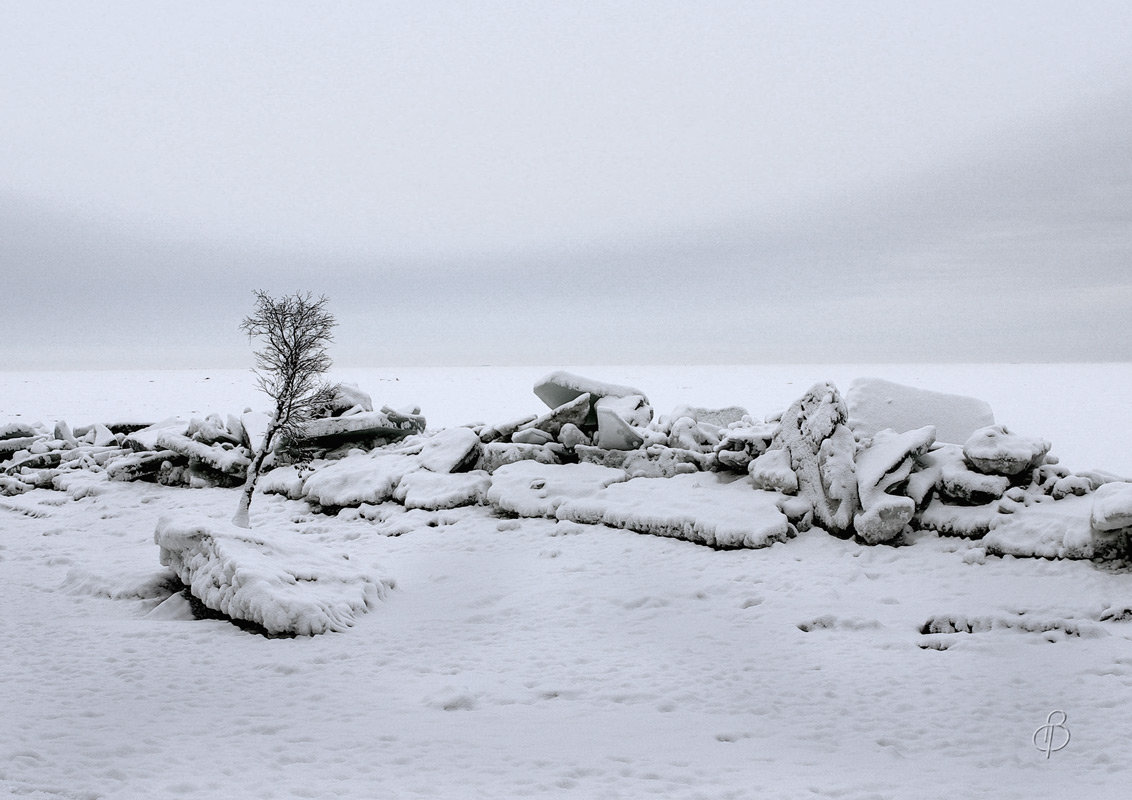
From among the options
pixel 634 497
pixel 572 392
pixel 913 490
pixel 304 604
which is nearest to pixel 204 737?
pixel 304 604

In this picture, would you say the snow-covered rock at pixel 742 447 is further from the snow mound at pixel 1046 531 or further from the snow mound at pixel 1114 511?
the snow mound at pixel 1114 511

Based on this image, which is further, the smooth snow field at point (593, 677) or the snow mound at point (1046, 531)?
the snow mound at point (1046, 531)

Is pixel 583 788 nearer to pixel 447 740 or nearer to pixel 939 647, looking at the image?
pixel 447 740

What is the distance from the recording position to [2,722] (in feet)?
Result: 22.8

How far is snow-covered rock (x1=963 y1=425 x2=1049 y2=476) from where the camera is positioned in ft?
41.7

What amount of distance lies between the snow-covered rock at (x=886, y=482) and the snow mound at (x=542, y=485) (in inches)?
197

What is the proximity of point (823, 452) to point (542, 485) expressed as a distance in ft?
18.7

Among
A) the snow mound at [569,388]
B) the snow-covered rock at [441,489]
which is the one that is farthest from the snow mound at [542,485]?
the snow mound at [569,388]

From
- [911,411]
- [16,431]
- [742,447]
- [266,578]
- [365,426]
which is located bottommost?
[266,578]

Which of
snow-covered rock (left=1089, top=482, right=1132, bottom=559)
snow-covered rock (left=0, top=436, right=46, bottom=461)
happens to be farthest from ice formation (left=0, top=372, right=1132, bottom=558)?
snow-covered rock (left=0, top=436, right=46, bottom=461)

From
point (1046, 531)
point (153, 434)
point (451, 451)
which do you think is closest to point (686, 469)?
point (451, 451)

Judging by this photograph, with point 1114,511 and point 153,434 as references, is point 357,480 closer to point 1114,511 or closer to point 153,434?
point 153,434

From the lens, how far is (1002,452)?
41.7 feet

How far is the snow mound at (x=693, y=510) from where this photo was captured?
1290cm
